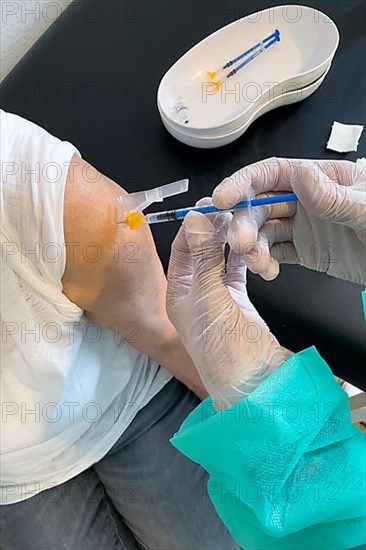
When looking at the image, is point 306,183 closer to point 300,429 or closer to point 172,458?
point 300,429

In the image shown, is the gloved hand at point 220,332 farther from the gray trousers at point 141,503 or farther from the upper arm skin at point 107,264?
the gray trousers at point 141,503

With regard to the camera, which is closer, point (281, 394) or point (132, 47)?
point (281, 394)

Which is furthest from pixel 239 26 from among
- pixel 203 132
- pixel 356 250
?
pixel 356 250

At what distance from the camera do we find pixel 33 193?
2.49 ft

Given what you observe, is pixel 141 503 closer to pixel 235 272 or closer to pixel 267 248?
pixel 235 272

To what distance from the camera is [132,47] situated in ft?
4.03

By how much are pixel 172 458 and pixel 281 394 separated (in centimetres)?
39

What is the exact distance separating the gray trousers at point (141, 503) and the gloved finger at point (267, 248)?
40 cm

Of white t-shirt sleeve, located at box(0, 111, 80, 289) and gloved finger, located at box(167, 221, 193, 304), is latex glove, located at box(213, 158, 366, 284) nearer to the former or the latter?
gloved finger, located at box(167, 221, 193, 304)

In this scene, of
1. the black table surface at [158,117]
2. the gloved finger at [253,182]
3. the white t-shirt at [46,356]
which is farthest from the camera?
the black table surface at [158,117]

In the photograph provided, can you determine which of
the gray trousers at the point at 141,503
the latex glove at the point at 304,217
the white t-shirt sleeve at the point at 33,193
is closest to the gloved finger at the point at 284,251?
the latex glove at the point at 304,217

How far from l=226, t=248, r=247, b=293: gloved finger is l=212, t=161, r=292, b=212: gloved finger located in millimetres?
126

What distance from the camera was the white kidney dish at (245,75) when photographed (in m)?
1.07

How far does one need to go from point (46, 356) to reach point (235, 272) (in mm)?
292
